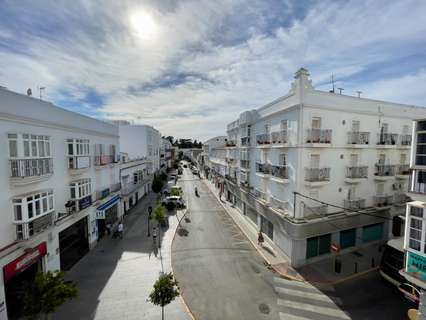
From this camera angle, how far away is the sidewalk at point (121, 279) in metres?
10.3

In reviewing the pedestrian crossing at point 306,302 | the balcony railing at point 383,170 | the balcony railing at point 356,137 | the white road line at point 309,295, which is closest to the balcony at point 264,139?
the balcony railing at point 356,137

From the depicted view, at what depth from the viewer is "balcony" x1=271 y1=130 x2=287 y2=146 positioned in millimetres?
15992

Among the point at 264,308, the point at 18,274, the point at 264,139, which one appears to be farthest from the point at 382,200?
the point at 18,274

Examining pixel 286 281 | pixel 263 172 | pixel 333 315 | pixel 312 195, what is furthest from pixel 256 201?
pixel 333 315

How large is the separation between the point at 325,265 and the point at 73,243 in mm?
19458

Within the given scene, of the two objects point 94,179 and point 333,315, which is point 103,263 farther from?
point 333,315

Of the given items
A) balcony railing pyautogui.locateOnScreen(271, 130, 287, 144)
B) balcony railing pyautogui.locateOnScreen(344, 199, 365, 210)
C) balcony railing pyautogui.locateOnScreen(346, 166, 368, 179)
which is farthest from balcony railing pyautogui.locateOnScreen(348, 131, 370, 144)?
balcony railing pyautogui.locateOnScreen(271, 130, 287, 144)

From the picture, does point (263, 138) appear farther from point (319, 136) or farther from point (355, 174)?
point (355, 174)

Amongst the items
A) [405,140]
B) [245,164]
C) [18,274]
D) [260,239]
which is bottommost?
[260,239]

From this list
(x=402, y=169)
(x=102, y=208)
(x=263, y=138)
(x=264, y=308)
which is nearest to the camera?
(x=264, y=308)

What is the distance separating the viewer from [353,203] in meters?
16.3

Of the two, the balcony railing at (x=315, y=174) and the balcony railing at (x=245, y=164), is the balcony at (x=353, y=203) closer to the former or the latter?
the balcony railing at (x=315, y=174)

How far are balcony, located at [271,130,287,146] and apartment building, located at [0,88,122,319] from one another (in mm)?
14958

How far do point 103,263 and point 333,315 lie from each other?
1476 cm
